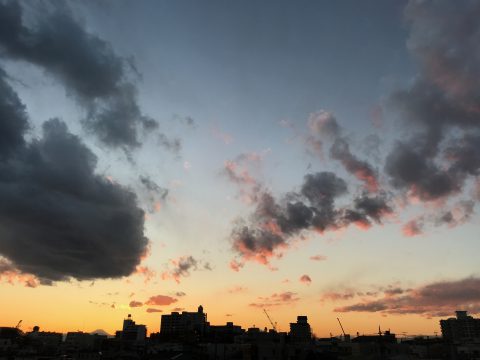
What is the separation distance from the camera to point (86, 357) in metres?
182

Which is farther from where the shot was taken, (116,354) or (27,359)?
(116,354)

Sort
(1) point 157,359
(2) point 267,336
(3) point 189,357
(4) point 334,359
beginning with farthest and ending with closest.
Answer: (2) point 267,336 < (1) point 157,359 < (3) point 189,357 < (4) point 334,359

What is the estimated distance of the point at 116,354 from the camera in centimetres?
17950

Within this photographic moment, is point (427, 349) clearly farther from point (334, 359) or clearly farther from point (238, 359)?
point (238, 359)

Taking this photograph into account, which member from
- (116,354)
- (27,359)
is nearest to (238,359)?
(116,354)

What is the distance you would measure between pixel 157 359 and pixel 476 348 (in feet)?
387

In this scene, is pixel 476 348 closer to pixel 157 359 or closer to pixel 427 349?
pixel 427 349

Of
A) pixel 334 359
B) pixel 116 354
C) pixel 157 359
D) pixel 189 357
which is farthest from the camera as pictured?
pixel 116 354

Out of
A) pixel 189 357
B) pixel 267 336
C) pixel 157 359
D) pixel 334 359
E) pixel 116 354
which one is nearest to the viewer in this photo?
pixel 334 359

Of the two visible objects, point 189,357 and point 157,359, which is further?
point 157,359

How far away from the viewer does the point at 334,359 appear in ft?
402

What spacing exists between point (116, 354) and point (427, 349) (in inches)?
5225

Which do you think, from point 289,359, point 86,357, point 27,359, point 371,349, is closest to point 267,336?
point 371,349

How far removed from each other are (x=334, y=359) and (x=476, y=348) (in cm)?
6531
